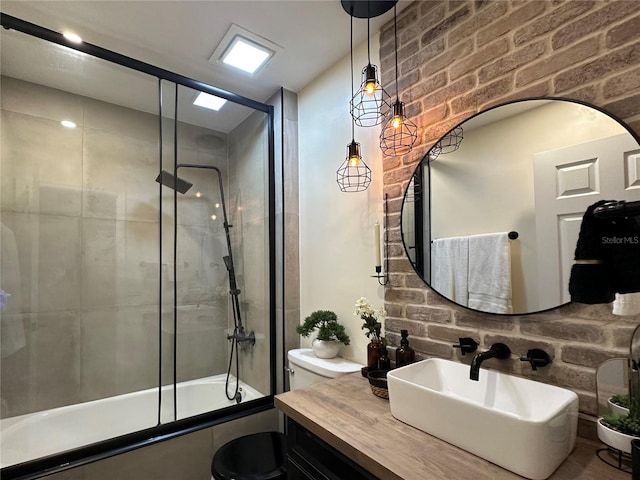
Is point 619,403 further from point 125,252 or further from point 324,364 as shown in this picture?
point 125,252

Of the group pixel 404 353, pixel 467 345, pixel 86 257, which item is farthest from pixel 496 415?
pixel 86 257

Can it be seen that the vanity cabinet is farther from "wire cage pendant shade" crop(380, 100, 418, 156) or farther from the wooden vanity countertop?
"wire cage pendant shade" crop(380, 100, 418, 156)

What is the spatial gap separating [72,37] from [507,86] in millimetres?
2139

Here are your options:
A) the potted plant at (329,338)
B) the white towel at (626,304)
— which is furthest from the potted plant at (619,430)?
the potted plant at (329,338)

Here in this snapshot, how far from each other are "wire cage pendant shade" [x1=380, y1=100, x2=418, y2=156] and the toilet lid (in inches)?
42.7

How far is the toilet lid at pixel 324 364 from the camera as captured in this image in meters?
1.64

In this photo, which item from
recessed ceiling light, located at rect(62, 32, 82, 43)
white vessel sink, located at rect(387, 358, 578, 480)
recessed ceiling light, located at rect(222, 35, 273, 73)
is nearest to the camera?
white vessel sink, located at rect(387, 358, 578, 480)

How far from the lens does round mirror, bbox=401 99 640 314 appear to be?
101cm

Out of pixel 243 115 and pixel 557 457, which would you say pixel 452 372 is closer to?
pixel 557 457

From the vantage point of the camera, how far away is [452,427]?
0.93m

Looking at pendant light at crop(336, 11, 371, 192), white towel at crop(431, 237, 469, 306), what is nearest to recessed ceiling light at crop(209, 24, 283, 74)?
pendant light at crop(336, 11, 371, 192)

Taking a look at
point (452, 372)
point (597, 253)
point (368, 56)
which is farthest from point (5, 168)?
point (597, 253)

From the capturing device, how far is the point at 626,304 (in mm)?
920

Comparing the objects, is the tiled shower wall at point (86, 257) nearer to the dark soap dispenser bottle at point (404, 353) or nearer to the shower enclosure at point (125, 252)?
the shower enclosure at point (125, 252)
